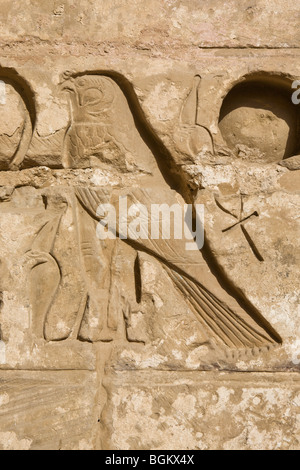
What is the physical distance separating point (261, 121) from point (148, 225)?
0.81m

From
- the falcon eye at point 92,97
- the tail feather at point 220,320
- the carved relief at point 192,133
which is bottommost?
the tail feather at point 220,320

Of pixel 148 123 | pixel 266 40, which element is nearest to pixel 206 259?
pixel 148 123

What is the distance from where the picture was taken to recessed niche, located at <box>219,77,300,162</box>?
9.77ft

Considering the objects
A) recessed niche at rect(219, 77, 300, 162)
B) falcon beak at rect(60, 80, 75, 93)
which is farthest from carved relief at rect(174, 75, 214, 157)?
falcon beak at rect(60, 80, 75, 93)

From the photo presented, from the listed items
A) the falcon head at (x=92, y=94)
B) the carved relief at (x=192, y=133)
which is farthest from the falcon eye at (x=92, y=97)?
the carved relief at (x=192, y=133)

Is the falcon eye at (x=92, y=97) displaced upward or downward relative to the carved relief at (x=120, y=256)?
upward

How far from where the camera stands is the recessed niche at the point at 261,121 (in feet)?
9.77

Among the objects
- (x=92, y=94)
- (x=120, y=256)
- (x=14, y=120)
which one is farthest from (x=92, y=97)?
(x=120, y=256)

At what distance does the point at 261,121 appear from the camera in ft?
9.79

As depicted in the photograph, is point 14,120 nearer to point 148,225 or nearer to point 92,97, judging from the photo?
point 92,97

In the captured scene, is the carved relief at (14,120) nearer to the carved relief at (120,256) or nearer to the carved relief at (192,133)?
the carved relief at (120,256)

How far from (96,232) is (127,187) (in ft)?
0.91

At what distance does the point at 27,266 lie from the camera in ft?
9.23

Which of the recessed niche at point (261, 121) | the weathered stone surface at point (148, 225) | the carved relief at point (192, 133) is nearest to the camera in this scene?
the weathered stone surface at point (148, 225)
